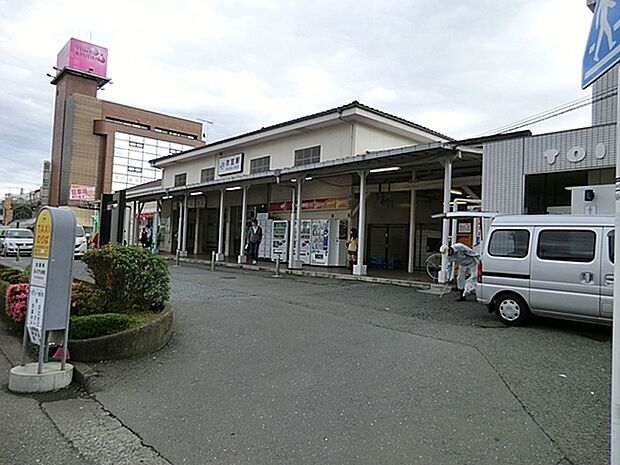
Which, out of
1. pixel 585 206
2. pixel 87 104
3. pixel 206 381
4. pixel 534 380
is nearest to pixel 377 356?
pixel 534 380

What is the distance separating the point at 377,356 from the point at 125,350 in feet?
10.1

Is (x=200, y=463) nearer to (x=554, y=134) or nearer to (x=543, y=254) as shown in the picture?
(x=543, y=254)

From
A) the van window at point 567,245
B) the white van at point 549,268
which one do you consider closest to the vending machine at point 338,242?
the white van at point 549,268

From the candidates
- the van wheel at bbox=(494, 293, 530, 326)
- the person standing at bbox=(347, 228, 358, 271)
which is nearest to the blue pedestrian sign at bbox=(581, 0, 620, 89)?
the van wheel at bbox=(494, 293, 530, 326)

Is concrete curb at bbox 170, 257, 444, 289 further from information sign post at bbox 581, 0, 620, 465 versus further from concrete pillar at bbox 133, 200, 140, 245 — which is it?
concrete pillar at bbox 133, 200, 140, 245

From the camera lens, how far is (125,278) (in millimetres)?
6691

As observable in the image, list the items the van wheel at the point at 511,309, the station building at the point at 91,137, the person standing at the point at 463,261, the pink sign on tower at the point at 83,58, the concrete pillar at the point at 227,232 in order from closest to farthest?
1. the van wheel at the point at 511,309
2. the person standing at the point at 463,261
3. the concrete pillar at the point at 227,232
4. the station building at the point at 91,137
5. the pink sign on tower at the point at 83,58

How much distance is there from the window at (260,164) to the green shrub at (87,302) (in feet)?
49.2

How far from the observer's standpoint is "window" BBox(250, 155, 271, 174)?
2144 centimetres

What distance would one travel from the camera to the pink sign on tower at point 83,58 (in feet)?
179

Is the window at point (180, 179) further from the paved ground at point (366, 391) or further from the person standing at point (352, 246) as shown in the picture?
the paved ground at point (366, 391)

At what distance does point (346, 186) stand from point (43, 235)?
13.5 m

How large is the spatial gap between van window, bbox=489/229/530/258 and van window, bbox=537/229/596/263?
0.79 ft

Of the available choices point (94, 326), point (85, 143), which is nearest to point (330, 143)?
point (94, 326)
